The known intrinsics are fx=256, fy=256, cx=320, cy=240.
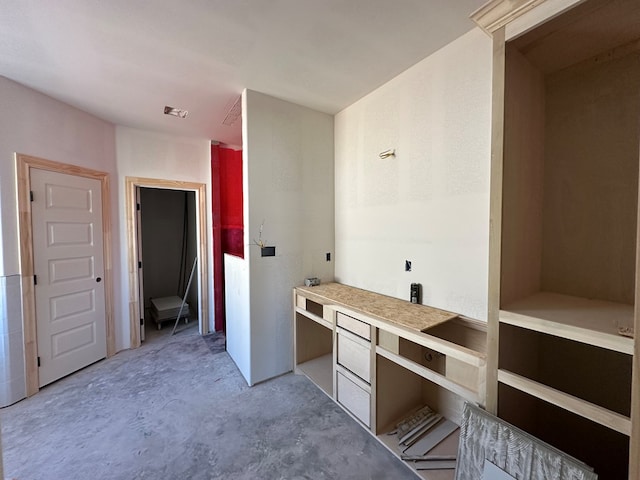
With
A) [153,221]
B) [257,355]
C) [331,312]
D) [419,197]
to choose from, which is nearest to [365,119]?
[419,197]

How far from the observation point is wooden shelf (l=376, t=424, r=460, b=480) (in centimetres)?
159

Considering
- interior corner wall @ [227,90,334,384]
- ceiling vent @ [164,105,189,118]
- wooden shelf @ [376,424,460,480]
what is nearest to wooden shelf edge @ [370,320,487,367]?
wooden shelf @ [376,424,460,480]

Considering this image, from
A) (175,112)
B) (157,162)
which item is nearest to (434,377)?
(175,112)

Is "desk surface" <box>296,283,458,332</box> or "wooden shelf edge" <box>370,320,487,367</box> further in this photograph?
"desk surface" <box>296,283,458,332</box>

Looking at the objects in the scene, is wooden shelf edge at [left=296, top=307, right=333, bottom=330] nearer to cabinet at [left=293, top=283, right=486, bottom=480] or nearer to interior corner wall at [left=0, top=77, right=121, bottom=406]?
cabinet at [left=293, top=283, right=486, bottom=480]

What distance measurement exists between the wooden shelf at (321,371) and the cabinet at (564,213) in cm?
154

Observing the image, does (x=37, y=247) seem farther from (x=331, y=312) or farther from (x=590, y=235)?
(x=590, y=235)

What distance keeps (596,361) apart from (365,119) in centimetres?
250

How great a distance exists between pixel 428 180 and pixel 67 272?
3846 millimetres

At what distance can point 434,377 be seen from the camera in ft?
5.10

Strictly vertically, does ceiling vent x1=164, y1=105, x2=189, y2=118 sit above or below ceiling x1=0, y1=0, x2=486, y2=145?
above

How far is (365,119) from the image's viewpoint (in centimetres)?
265

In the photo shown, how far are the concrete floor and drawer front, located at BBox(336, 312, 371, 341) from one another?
0.79 metres

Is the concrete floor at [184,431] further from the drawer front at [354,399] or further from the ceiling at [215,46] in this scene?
the ceiling at [215,46]
